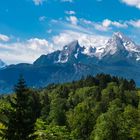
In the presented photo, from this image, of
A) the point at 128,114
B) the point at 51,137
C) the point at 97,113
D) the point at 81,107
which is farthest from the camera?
the point at 97,113

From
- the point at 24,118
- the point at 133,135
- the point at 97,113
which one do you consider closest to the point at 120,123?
the point at 133,135

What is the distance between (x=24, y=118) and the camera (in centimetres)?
4100

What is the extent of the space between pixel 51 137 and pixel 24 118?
51649 millimetres

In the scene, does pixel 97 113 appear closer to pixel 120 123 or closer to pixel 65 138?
pixel 120 123

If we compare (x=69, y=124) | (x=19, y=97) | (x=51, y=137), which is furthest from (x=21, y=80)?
(x=69, y=124)

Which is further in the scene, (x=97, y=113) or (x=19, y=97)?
(x=97, y=113)

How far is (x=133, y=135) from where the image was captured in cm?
13112

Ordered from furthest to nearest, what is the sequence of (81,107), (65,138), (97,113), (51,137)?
1. (97,113)
2. (81,107)
3. (65,138)
4. (51,137)

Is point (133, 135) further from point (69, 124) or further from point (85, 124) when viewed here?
point (69, 124)

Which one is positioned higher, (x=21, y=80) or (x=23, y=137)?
(x=21, y=80)

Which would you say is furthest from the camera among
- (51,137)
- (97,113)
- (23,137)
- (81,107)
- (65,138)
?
(97,113)

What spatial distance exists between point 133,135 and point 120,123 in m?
5.92

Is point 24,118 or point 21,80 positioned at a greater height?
point 21,80

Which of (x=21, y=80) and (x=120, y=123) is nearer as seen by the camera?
(x=21, y=80)
